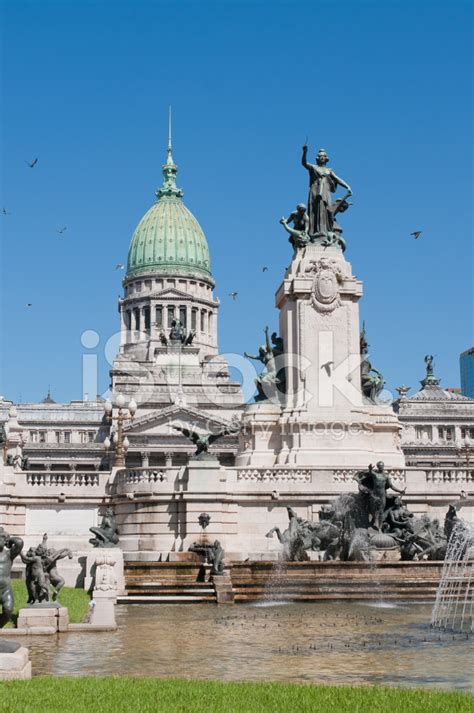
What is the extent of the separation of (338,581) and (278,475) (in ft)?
30.8

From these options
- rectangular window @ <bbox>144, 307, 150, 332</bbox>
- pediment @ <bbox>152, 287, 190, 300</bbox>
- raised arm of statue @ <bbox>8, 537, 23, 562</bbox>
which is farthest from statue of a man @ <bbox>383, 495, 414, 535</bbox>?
rectangular window @ <bbox>144, 307, 150, 332</bbox>

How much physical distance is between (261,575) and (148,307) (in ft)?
357

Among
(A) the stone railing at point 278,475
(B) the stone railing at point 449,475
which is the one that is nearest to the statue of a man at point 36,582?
(A) the stone railing at point 278,475

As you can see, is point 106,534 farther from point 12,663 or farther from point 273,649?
point 12,663

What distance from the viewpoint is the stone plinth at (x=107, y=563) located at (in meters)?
26.1

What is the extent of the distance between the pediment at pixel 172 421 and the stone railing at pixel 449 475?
61070mm

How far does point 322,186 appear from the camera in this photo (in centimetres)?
4275

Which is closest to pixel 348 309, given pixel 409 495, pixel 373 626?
pixel 409 495

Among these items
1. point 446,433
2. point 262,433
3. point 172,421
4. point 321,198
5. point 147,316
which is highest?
point 147,316

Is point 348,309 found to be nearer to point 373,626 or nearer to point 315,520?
point 315,520

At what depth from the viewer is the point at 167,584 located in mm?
27422

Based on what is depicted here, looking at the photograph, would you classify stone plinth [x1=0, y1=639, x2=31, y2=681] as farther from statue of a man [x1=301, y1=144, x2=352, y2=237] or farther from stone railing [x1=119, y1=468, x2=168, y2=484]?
statue of a man [x1=301, y1=144, x2=352, y2=237]

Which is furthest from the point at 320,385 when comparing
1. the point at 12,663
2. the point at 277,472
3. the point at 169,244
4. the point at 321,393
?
the point at 169,244

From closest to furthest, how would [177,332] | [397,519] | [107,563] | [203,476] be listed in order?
[107,563], [397,519], [203,476], [177,332]
